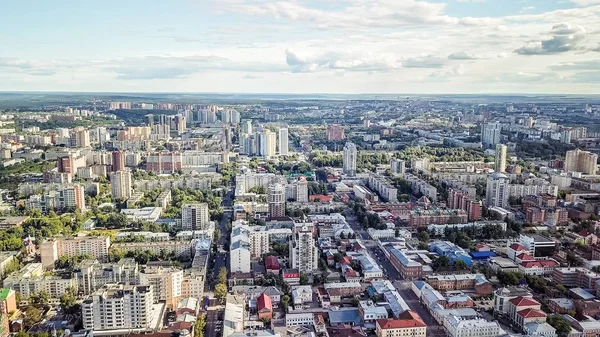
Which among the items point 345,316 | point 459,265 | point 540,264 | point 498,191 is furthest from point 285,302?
point 498,191

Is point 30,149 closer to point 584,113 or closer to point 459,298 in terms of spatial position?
point 459,298

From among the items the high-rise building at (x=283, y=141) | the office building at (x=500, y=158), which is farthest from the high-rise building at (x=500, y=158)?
the high-rise building at (x=283, y=141)

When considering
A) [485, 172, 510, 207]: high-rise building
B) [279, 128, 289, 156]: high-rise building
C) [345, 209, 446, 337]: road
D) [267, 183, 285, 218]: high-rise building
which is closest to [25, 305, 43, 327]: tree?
[345, 209, 446, 337]: road

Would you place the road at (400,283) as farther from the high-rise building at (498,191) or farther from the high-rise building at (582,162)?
the high-rise building at (582,162)

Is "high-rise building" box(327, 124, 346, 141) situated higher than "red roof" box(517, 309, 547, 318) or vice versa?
"high-rise building" box(327, 124, 346, 141)

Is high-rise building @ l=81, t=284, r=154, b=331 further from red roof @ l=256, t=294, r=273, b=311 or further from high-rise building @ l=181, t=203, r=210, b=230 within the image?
high-rise building @ l=181, t=203, r=210, b=230

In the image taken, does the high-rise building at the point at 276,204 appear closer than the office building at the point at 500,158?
Yes
